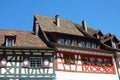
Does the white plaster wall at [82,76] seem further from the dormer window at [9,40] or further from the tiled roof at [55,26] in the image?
the tiled roof at [55,26]

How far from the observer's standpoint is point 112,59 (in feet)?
108

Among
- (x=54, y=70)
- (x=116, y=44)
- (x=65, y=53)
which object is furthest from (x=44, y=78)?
(x=116, y=44)

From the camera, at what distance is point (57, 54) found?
95.5 feet

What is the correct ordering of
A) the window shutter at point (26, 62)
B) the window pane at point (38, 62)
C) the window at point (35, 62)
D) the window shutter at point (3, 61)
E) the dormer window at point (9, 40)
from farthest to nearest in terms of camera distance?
1. the dormer window at point (9, 40)
2. the window pane at point (38, 62)
3. the window at point (35, 62)
4. the window shutter at point (26, 62)
5. the window shutter at point (3, 61)

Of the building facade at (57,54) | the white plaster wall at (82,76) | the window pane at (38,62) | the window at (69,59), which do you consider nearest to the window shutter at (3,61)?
the building facade at (57,54)

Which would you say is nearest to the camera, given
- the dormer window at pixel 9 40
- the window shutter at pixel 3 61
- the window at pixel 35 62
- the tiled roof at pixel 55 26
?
the window shutter at pixel 3 61

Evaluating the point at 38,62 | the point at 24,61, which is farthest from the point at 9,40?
the point at 38,62

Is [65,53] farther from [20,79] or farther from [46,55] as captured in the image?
[20,79]

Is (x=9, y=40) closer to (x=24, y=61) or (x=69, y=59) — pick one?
(x=24, y=61)

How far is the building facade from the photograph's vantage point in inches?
1080

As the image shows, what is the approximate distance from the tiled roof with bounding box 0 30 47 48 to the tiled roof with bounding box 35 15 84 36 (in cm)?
184

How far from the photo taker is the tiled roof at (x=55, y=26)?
32.9m

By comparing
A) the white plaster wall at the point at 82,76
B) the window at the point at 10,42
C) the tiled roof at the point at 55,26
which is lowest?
Answer: the white plaster wall at the point at 82,76

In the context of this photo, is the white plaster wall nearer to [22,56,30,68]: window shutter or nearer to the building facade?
the building facade
